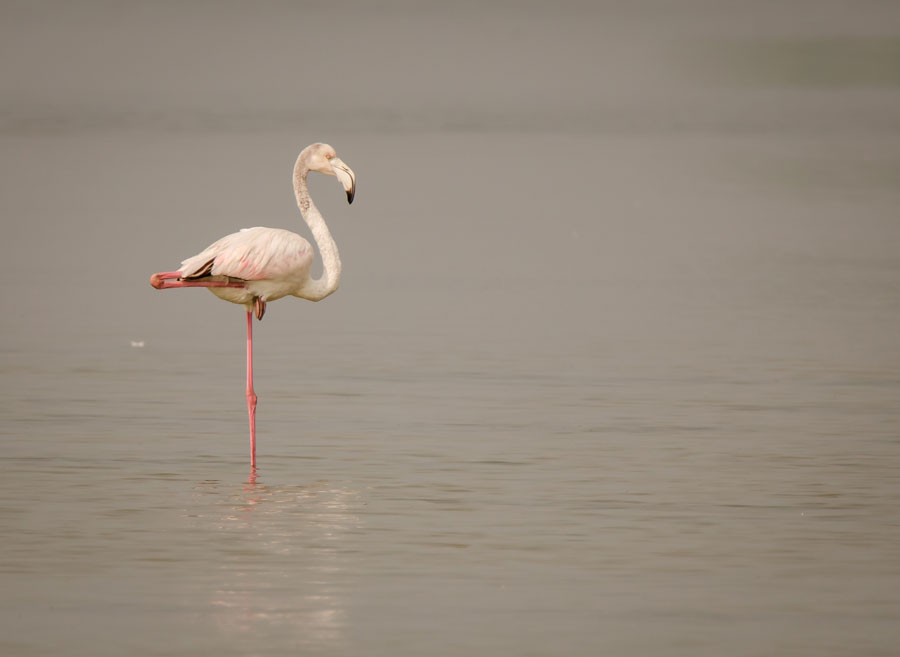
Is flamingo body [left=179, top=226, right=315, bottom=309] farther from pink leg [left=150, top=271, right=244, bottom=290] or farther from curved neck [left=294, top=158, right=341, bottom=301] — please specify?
curved neck [left=294, top=158, right=341, bottom=301]

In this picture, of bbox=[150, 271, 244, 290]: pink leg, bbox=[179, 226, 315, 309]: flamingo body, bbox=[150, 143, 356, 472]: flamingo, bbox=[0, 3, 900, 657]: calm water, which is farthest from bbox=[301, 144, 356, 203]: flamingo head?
bbox=[0, 3, 900, 657]: calm water

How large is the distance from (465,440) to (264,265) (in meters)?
1.36

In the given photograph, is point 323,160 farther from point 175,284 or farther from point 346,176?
point 175,284

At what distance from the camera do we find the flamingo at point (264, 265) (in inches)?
352

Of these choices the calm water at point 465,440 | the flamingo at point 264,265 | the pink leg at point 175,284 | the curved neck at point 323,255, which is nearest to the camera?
the calm water at point 465,440

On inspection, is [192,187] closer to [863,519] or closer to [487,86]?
[863,519]

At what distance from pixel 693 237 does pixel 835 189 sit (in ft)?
21.0

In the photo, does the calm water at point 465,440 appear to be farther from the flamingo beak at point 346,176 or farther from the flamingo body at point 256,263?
the flamingo beak at point 346,176

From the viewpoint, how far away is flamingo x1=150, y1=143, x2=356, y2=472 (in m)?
8.93

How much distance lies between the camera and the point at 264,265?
8.98 metres

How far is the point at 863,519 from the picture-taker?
743 cm

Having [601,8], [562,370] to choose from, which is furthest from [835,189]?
[601,8]

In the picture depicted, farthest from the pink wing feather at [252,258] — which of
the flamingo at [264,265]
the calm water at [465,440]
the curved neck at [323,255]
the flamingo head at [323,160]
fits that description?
the calm water at [465,440]

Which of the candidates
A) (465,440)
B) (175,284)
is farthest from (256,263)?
(465,440)
